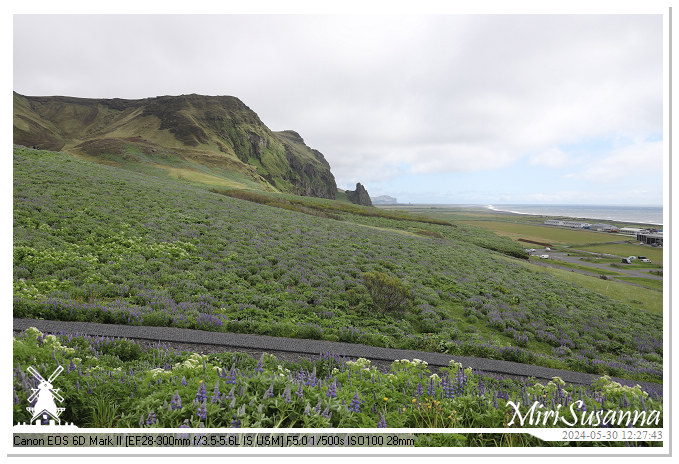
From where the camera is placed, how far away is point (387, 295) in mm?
9719

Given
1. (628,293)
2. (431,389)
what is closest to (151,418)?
(431,389)

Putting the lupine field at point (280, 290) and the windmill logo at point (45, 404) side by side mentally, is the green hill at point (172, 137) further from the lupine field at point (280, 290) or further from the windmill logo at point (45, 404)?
the windmill logo at point (45, 404)

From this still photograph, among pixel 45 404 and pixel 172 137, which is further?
pixel 172 137

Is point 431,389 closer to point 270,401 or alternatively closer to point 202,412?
point 270,401

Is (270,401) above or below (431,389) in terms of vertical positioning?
above

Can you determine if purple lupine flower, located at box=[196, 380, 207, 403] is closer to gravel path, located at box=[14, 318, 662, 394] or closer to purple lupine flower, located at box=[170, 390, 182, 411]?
purple lupine flower, located at box=[170, 390, 182, 411]

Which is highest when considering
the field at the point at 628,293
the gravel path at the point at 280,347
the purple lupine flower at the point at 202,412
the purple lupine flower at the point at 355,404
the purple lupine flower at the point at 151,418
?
the purple lupine flower at the point at 202,412

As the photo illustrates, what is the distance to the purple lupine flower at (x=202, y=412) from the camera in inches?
112

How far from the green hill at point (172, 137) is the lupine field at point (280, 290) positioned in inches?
1787

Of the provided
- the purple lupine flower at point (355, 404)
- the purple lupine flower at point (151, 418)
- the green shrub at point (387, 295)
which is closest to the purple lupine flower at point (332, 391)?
the purple lupine flower at point (355, 404)

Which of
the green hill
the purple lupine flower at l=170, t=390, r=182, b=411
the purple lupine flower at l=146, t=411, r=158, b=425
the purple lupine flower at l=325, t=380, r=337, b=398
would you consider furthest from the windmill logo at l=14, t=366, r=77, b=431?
the green hill

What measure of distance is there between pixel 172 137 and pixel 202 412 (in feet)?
372

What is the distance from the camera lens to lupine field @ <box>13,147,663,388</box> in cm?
744
